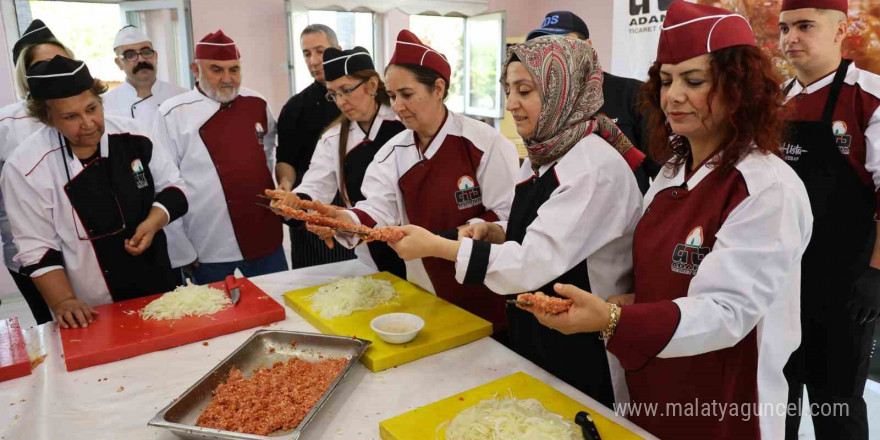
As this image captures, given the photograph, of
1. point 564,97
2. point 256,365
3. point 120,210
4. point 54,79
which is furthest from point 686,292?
point 54,79

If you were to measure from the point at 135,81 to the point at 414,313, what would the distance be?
3.52 meters

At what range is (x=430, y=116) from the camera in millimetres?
2568

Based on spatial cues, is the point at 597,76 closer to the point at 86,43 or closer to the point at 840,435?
the point at 840,435

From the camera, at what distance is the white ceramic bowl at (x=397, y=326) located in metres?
1.91

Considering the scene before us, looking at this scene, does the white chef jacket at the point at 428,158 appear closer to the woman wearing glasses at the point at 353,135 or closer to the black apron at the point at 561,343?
the woman wearing glasses at the point at 353,135

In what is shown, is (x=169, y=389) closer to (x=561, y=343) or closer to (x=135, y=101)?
(x=561, y=343)

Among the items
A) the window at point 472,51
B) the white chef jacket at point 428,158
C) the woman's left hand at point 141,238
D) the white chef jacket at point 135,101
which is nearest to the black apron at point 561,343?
the white chef jacket at point 428,158

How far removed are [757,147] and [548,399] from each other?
863mm

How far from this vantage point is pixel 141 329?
6.82 feet

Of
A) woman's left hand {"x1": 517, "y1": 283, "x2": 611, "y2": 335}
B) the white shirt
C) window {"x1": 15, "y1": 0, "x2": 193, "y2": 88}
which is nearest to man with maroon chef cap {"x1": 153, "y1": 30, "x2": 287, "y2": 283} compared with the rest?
the white shirt

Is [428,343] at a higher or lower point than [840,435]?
higher

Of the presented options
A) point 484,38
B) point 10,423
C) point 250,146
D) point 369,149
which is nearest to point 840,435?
point 369,149

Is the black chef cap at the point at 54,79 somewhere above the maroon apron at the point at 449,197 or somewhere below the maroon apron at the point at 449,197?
above

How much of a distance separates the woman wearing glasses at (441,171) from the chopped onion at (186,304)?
1.97 feet
